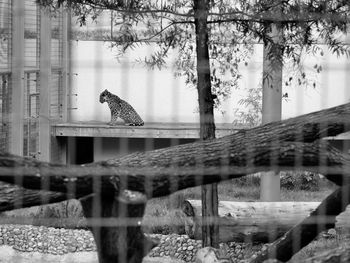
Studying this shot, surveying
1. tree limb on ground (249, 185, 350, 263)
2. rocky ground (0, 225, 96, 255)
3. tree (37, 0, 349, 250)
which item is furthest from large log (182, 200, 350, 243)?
tree limb on ground (249, 185, 350, 263)

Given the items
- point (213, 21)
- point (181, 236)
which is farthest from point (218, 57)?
point (181, 236)

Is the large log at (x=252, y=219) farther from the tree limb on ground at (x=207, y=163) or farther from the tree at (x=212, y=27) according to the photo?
the tree limb on ground at (x=207, y=163)

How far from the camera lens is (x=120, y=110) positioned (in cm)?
849

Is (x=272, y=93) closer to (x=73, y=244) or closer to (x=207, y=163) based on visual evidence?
(x=73, y=244)

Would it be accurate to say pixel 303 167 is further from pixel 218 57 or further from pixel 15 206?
pixel 218 57

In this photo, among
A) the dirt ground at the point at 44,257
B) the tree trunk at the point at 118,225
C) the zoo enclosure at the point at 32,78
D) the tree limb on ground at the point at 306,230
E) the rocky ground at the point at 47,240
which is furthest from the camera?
the zoo enclosure at the point at 32,78

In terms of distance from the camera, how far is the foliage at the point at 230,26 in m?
4.33

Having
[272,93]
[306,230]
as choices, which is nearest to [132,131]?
[272,93]

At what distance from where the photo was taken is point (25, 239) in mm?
7062

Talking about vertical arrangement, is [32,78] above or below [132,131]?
above

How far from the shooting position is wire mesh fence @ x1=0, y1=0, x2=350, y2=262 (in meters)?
2.98

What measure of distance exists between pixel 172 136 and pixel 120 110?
1.97 ft

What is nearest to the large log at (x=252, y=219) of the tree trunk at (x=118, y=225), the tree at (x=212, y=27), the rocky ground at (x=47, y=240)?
the rocky ground at (x=47, y=240)

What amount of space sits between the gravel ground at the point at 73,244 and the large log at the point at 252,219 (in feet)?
0.35
